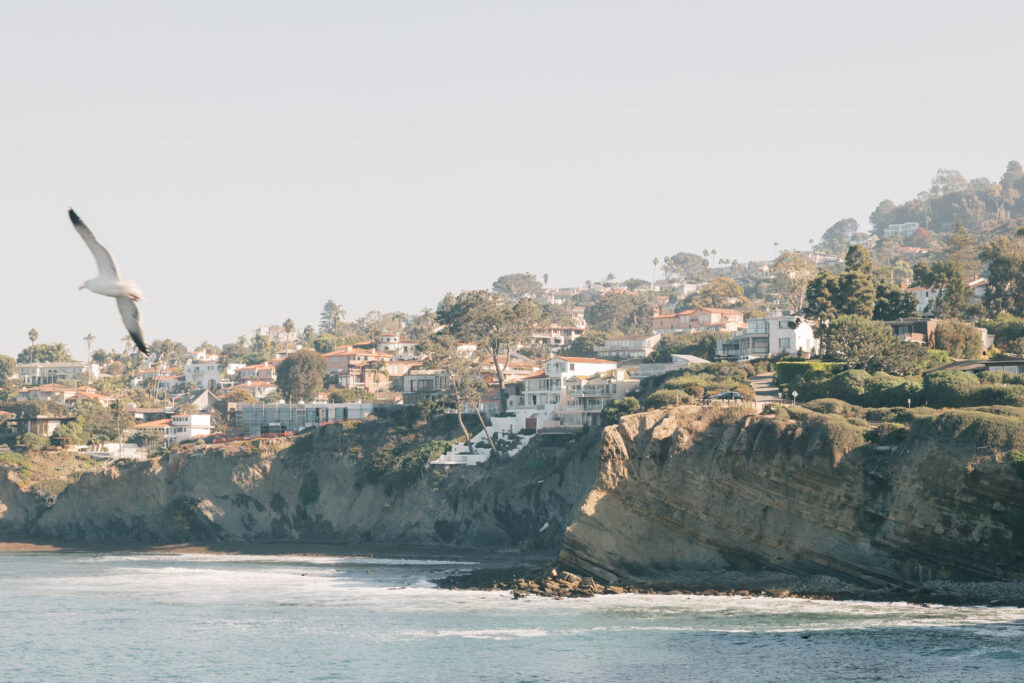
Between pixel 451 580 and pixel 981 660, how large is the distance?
1590 inches

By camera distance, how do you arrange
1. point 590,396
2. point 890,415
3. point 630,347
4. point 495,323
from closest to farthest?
point 890,415, point 590,396, point 495,323, point 630,347

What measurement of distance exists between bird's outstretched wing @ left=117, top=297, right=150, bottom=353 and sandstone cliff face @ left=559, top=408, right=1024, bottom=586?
55.7 m

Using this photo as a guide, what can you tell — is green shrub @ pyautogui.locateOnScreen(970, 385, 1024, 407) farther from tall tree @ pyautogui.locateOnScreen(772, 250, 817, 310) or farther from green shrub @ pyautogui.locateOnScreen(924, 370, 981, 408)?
tall tree @ pyautogui.locateOnScreen(772, 250, 817, 310)

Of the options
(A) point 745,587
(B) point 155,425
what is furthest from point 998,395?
(B) point 155,425

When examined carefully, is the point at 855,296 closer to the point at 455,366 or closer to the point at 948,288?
the point at 948,288

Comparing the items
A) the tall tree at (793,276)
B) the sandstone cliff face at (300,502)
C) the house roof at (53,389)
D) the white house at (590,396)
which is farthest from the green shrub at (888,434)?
the house roof at (53,389)

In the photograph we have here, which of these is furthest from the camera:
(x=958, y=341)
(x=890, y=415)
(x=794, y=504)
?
(x=958, y=341)

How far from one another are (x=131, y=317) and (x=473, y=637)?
45.6 meters

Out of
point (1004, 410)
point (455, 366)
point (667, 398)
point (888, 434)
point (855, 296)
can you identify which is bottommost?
point (888, 434)

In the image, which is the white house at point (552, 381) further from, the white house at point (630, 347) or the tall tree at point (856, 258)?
the white house at point (630, 347)

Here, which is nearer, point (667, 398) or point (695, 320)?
point (667, 398)

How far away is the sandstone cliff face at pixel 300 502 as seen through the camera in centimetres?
10344

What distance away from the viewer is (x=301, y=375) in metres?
161

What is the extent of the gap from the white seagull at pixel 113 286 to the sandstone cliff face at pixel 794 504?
55.7m
